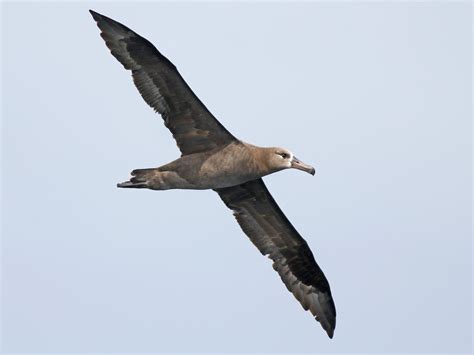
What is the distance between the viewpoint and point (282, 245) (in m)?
20.5

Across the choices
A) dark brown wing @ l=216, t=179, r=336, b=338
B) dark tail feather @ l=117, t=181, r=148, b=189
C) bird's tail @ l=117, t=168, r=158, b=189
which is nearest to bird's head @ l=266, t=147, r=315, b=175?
dark brown wing @ l=216, t=179, r=336, b=338

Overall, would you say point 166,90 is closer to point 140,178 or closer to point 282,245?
point 140,178

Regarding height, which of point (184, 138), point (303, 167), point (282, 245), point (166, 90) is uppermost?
point (166, 90)

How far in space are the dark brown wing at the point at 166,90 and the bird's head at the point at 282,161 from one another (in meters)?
0.71

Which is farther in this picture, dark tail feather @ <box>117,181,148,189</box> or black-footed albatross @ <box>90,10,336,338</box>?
dark tail feather @ <box>117,181,148,189</box>

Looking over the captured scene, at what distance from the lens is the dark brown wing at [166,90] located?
60.2 ft

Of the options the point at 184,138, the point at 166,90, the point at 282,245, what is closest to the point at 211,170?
the point at 184,138

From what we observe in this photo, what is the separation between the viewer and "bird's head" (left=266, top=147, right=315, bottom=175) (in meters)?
18.3

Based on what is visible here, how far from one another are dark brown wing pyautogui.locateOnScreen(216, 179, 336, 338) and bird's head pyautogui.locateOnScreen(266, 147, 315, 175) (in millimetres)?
1546

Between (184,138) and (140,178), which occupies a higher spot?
(184,138)

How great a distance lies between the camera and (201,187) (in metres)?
18.6

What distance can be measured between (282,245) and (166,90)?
376 cm

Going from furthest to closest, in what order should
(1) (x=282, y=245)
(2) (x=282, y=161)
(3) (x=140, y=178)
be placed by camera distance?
(1) (x=282, y=245)
(3) (x=140, y=178)
(2) (x=282, y=161)

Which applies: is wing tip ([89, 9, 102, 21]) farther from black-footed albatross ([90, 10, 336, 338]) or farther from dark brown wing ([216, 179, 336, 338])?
dark brown wing ([216, 179, 336, 338])
